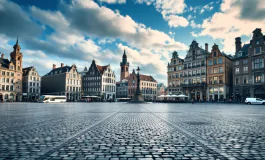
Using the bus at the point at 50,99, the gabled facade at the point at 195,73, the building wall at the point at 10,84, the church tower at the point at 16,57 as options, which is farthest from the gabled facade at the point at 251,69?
the church tower at the point at 16,57

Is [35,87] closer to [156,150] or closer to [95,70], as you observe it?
[95,70]

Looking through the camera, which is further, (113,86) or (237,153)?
(113,86)

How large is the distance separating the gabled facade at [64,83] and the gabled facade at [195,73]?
49.0 metres

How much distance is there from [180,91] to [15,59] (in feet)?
204

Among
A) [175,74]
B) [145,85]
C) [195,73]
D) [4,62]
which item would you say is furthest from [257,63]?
[4,62]

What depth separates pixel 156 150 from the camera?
471 cm

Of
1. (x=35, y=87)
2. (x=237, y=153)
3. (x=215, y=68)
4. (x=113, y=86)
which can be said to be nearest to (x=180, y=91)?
(x=215, y=68)

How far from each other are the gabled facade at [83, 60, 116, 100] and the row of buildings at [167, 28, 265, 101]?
109ft

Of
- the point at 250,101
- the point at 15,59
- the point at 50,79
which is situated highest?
the point at 15,59

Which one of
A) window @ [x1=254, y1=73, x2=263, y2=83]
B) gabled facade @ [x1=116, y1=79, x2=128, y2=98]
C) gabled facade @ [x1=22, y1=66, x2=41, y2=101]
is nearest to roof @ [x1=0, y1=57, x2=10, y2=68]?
gabled facade @ [x1=22, y1=66, x2=41, y2=101]

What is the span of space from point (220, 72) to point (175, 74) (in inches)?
740

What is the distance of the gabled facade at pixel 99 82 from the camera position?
316ft

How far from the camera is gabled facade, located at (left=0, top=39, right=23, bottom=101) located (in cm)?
7010

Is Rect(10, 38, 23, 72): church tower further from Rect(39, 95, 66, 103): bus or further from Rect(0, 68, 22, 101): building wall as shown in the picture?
Rect(39, 95, 66, 103): bus
